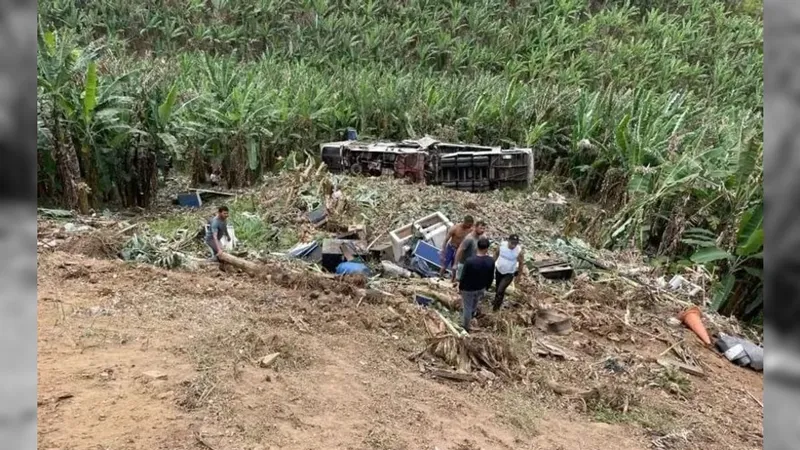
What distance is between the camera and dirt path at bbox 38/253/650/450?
13.7ft

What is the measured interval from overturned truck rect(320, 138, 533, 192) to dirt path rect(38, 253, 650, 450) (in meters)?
5.47

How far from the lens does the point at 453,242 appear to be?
25.4ft

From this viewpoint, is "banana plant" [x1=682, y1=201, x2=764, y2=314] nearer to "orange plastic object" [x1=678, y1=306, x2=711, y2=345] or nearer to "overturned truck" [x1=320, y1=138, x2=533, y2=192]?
"orange plastic object" [x1=678, y1=306, x2=711, y2=345]

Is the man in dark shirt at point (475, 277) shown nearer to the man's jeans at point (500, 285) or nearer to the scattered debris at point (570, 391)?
the man's jeans at point (500, 285)

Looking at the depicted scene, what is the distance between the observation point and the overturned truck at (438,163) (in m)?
11.8

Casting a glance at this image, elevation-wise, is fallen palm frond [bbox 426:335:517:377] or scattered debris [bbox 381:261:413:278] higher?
scattered debris [bbox 381:261:413:278]

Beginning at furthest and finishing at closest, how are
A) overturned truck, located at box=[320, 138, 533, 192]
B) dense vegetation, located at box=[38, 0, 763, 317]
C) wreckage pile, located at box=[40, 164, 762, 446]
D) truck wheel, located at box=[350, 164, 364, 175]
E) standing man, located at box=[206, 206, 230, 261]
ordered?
truck wheel, located at box=[350, 164, 364, 175] < overturned truck, located at box=[320, 138, 533, 192] < dense vegetation, located at box=[38, 0, 763, 317] < standing man, located at box=[206, 206, 230, 261] < wreckage pile, located at box=[40, 164, 762, 446]

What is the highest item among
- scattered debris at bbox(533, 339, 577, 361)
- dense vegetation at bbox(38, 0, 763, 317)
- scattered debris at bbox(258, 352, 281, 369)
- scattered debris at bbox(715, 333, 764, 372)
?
dense vegetation at bbox(38, 0, 763, 317)

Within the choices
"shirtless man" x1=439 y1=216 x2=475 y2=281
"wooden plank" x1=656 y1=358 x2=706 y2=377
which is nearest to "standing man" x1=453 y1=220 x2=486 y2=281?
"shirtless man" x1=439 y1=216 x2=475 y2=281

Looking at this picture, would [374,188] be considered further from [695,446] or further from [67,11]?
[67,11]

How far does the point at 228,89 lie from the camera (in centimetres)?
1243

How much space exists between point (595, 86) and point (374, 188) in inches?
602

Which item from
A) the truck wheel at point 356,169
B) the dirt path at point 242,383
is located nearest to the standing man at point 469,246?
the dirt path at point 242,383
